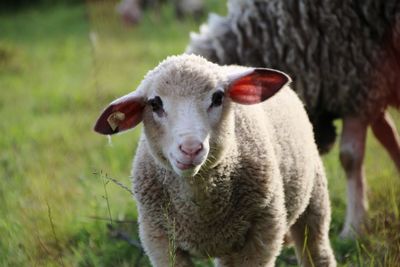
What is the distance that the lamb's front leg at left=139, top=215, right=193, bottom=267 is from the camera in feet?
12.8

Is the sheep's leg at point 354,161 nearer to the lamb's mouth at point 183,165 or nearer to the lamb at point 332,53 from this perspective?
the lamb at point 332,53

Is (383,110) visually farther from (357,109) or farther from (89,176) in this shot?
(89,176)

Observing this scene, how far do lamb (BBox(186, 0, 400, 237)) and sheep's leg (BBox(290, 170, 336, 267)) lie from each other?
1.02 m

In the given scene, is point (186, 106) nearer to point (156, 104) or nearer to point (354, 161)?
point (156, 104)

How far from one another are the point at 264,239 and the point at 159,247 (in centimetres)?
47

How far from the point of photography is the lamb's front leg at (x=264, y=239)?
154 inches

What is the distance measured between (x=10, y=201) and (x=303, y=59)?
85.0 inches

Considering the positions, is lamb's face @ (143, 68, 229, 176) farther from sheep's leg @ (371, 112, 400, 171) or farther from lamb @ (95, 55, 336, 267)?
sheep's leg @ (371, 112, 400, 171)

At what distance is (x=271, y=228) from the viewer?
393cm

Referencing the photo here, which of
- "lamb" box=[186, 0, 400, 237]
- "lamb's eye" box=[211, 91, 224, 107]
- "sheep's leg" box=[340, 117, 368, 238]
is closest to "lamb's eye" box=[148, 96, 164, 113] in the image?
"lamb's eye" box=[211, 91, 224, 107]

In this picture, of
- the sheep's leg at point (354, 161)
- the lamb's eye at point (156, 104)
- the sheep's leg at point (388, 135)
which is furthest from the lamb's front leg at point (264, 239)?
the sheep's leg at point (388, 135)

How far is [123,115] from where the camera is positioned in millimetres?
3854

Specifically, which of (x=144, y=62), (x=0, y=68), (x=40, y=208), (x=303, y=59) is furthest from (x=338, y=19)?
(x=0, y=68)

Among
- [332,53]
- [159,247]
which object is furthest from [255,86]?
[332,53]
